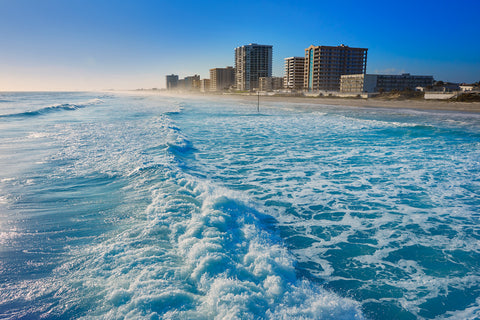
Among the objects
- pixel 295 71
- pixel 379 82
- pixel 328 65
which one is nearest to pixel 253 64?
pixel 295 71

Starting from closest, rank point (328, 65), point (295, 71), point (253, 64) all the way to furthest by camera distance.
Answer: point (328, 65)
point (295, 71)
point (253, 64)

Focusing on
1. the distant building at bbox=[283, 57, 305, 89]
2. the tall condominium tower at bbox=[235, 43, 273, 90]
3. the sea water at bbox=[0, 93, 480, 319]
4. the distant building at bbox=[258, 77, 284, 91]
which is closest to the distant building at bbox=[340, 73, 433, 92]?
the distant building at bbox=[283, 57, 305, 89]

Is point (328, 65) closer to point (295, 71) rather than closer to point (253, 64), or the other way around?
point (295, 71)

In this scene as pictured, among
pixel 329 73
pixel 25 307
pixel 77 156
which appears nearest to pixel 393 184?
pixel 25 307

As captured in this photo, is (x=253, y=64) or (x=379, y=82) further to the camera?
(x=253, y=64)

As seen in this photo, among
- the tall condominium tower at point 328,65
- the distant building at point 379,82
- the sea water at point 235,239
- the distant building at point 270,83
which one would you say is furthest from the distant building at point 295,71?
the sea water at point 235,239
